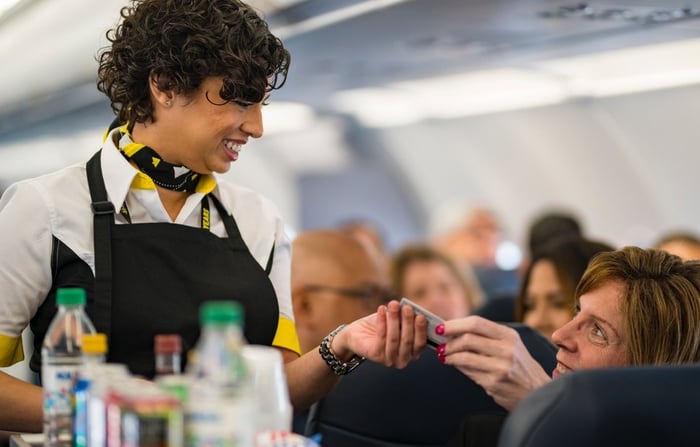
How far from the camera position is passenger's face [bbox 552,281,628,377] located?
10.2 feet

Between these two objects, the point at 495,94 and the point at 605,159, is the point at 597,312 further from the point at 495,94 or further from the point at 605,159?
the point at 605,159

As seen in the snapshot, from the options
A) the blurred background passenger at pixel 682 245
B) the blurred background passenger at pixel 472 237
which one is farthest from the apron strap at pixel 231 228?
the blurred background passenger at pixel 472 237

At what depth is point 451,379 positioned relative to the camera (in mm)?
3627

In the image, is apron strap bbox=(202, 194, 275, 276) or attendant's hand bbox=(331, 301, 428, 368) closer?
attendant's hand bbox=(331, 301, 428, 368)

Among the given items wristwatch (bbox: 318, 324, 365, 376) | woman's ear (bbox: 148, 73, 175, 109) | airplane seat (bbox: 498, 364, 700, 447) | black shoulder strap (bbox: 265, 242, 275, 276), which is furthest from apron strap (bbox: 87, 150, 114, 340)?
airplane seat (bbox: 498, 364, 700, 447)

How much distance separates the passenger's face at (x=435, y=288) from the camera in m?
7.84

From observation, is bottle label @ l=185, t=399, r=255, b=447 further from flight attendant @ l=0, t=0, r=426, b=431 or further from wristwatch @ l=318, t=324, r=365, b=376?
wristwatch @ l=318, t=324, r=365, b=376

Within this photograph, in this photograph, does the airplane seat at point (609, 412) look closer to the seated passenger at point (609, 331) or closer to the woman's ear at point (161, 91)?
the seated passenger at point (609, 331)

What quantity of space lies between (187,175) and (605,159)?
12318 millimetres

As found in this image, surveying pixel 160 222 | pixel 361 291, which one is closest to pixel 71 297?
pixel 160 222

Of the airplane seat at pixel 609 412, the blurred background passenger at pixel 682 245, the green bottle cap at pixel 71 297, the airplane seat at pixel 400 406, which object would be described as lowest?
the airplane seat at pixel 400 406

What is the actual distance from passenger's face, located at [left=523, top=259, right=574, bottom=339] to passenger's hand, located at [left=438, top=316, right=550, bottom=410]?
2479mm

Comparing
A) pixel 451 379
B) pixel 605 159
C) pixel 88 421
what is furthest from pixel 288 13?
pixel 605 159

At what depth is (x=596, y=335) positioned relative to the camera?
3148 millimetres
